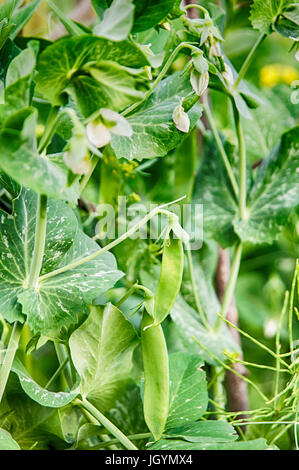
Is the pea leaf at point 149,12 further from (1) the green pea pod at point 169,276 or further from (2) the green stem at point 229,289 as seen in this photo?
(2) the green stem at point 229,289

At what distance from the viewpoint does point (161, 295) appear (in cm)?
34

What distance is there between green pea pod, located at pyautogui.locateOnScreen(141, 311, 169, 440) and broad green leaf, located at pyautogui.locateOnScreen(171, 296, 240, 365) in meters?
0.11

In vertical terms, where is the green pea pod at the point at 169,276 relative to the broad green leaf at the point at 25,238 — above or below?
below

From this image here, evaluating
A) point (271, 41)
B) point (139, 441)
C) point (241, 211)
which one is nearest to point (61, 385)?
point (139, 441)

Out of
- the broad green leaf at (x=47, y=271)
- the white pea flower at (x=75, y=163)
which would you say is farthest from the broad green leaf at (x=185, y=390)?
the white pea flower at (x=75, y=163)

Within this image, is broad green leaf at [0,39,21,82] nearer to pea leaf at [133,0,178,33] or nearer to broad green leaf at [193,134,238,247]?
pea leaf at [133,0,178,33]

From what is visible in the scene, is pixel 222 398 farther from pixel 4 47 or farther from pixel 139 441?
pixel 4 47

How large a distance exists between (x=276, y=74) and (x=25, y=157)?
29.3 inches

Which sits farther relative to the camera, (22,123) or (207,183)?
(207,183)

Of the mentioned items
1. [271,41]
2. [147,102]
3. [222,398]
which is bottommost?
[222,398]

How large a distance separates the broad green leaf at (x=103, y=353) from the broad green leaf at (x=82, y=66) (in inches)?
6.1

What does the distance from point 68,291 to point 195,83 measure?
0.53 ft

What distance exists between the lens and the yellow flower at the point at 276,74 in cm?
88

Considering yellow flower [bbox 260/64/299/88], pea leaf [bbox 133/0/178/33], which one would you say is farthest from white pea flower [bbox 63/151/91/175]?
yellow flower [bbox 260/64/299/88]
